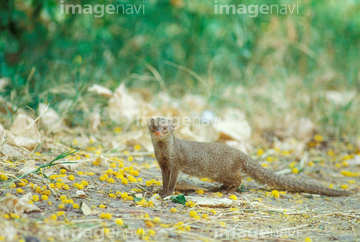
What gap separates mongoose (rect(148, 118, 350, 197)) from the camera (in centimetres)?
352

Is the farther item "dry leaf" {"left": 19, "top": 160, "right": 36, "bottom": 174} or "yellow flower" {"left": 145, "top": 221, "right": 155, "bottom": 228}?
"dry leaf" {"left": 19, "top": 160, "right": 36, "bottom": 174}

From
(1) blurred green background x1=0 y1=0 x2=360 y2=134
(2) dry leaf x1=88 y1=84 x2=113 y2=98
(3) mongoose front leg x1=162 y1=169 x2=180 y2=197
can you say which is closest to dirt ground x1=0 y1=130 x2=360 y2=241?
(3) mongoose front leg x1=162 y1=169 x2=180 y2=197

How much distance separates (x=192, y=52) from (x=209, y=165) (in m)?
3.73

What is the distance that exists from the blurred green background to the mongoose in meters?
1.89

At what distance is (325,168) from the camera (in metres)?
4.82

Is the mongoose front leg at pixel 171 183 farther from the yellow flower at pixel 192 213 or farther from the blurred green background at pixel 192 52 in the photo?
the blurred green background at pixel 192 52

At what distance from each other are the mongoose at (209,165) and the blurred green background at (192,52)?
74.6 inches

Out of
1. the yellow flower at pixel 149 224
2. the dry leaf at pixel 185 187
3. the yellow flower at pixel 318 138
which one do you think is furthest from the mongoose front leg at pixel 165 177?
the yellow flower at pixel 318 138

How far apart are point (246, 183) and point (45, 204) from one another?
6.82ft

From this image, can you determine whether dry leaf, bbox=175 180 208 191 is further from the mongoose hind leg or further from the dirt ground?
the mongoose hind leg

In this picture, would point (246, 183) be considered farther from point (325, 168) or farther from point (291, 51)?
point (291, 51)

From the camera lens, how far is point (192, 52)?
707 cm

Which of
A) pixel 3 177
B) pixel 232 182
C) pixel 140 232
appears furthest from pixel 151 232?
pixel 232 182

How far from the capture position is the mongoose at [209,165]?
3516 millimetres
